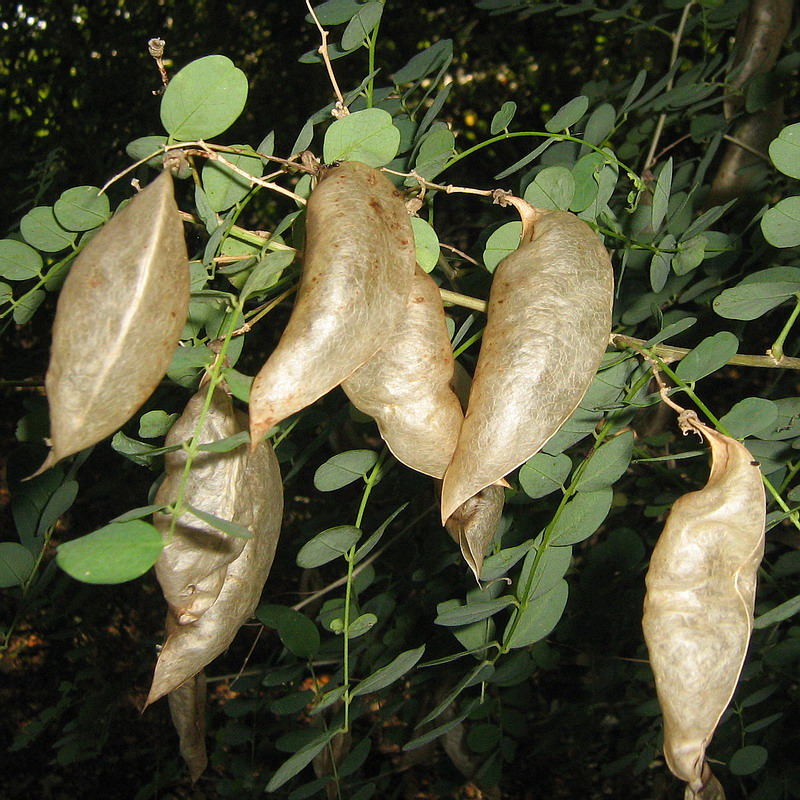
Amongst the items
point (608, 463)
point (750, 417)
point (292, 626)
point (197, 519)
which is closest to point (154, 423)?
point (197, 519)

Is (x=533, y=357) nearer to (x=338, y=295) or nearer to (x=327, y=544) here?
(x=338, y=295)

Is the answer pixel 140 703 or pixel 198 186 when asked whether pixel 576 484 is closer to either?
pixel 198 186

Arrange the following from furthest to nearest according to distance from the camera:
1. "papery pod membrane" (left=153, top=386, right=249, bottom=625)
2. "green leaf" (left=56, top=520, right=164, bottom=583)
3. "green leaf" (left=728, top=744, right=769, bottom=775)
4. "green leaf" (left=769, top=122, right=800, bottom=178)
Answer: "green leaf" (left=728, top=744, right=769, bottom=775)
"green leaf" (left=769, top=122, right=800, bottom=178)
"papery pod membrane" (left=153, top=386, right=249, bottom=625)
"green leaf" (left=56, top=520, right=164, bottom=583)

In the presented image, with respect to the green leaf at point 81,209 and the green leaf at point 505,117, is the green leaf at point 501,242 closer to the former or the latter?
the green leaf at point 505,117

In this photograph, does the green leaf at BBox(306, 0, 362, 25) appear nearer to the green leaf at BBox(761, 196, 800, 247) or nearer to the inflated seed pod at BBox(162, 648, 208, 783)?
the green leaf at BBox(761, 196, 800, 247)

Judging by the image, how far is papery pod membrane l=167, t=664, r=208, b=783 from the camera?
67cm

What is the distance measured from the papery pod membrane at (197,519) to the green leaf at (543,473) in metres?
0.25

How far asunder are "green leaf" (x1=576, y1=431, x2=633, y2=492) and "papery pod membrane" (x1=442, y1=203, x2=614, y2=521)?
0.16 m

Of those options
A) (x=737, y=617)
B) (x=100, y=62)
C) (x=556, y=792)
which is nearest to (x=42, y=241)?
(x=737, y=617)

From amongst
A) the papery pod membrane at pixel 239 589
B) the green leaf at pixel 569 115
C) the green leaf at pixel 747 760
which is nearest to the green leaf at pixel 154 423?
the papery pod membrane at pixel 239 589

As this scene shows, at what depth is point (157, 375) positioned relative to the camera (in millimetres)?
421

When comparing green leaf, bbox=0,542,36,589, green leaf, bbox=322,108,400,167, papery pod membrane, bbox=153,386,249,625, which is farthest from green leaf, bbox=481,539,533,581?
green leaf, bbox=0,542,36,589

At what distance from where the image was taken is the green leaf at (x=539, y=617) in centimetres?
66

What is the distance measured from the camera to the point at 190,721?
0.68 metres
